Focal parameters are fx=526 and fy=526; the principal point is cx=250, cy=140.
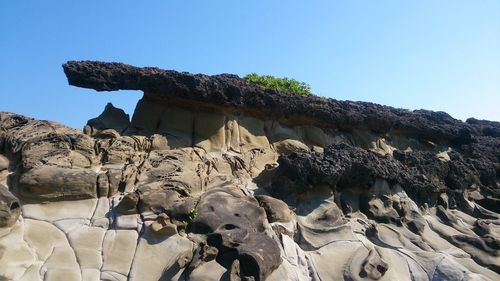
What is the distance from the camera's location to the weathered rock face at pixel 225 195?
5848 mm

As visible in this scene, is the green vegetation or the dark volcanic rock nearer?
the dark volcanic rock

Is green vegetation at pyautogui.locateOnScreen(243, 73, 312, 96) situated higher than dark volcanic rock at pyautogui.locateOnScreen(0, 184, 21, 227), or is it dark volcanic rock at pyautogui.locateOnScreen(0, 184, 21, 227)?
green vegetation at pyautogui.locateOnScreen(243, 73, 312, 96)

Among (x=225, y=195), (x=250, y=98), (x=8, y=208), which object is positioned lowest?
(x=8, y=208)

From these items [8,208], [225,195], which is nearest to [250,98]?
[225,195]

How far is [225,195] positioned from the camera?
280 inches

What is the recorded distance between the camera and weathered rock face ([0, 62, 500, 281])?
5848 mm

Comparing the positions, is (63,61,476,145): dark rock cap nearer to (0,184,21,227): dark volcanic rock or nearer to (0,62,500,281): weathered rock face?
(0,62,500,281): weathered rock face

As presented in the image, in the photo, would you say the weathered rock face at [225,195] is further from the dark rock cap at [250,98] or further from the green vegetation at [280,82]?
the green vegetation at [280,82]

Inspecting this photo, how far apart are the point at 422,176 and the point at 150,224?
207 inches

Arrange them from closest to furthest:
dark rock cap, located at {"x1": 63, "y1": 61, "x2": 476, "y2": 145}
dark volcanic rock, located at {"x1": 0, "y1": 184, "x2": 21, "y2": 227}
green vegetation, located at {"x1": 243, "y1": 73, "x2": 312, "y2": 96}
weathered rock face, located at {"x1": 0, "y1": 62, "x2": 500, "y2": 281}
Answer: dark volcanic rock, located at {"x1": 0, "y1": 184, "x2": 21, "y2": 227} → weathered rock face, located at {"x1": 0, "y1": 62, "x2": 500, "y2": 281} → dark rock cap, located at {"x1": 63, "y1": 61, "x2": 476, "y2": 145} → green vegetation, located at {"x1": 243, "y1": 73, "x2": 312, "y2": 96}

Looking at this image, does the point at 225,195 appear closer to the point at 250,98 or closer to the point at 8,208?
the point at 250,98

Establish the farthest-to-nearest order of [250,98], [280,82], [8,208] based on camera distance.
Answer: [280,82]
[250,98]
[8,208]

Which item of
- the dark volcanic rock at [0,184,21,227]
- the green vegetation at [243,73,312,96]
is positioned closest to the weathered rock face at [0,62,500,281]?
the dark volcanic rock at [0,184,21,227]

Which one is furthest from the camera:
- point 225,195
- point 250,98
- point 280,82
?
point 280,82
